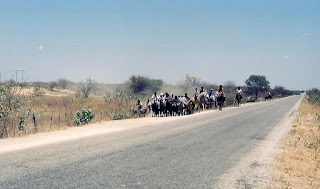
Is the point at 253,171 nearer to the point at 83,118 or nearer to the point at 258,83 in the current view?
the point at 83,118

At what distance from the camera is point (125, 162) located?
9008mm

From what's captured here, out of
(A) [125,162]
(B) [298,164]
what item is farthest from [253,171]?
(A) [125,162]

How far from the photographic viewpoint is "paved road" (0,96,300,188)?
23.4 feet

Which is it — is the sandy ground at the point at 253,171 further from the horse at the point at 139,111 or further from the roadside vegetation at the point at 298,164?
the horse at the point at 139,111

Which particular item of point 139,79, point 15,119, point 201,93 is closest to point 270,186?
point 15,119

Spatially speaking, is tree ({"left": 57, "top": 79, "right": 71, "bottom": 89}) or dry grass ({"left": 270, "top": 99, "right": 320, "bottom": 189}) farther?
tree ({"left": 57, "top": 79, "right": 71, "bottom": 89})

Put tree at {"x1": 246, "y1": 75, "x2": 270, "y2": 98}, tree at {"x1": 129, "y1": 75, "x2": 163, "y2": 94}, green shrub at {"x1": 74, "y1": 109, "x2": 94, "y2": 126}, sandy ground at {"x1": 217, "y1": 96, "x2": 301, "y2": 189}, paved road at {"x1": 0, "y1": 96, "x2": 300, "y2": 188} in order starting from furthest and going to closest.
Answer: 1. tree at {"x1": 246, "y1": 75, "x2": 270, "y2": 98}
2. tree at {"x1": 129, "y1": 75, "x2": 163, "y2": 94}
3. green shrub at {"x1": 74, "y1": 109, "x2": 94, "y2": 126}
4. sandy ground at {"x1": 217, "y1": 96, "x2": 301, "y2": 189}
5. paved road at {"x1": 0, "y1": 96, "x2": 300, "y2": 188}

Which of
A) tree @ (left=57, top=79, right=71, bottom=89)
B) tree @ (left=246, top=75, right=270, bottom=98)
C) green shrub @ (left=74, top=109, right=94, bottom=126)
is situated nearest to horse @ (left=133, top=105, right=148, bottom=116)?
green shrub @ (left=74, top=109, right=94, bottom=126)

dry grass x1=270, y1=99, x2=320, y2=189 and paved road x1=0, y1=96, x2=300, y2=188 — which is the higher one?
paved road x1=0, y1=96, x2=300, y2=188

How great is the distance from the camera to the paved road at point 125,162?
7.13 m

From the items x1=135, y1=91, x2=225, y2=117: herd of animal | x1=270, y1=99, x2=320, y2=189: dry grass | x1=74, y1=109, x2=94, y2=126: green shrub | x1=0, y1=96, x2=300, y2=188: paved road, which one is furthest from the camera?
x1=135, y1=91, x2=225, y2=117: herd of animal

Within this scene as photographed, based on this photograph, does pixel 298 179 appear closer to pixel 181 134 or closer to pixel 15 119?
pixel 181 134

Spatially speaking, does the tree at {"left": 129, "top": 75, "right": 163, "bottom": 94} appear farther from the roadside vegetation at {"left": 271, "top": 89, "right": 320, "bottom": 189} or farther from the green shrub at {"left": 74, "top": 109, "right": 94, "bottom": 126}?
the roadside vegetation at {"left": 271, "top": 89, "right": 320, "bottom": 189}

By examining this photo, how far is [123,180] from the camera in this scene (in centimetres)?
728
